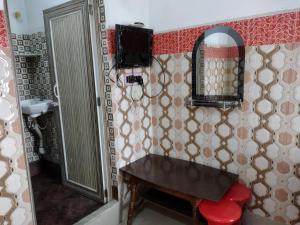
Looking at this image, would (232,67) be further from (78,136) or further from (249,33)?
(78,136)

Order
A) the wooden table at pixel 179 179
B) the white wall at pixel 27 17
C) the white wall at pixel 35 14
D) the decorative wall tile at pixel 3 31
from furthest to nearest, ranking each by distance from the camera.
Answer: the white wall at pixel 27 17, the white wall at pixel 35 14, the wooden table at pixel 179 179, the decorative wall tile at pixel 3 31

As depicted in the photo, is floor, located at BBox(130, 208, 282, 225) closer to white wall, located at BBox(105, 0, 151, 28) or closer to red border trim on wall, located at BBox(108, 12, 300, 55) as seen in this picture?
red border trim on wall, located at BBox(108, 12, 300, 55)

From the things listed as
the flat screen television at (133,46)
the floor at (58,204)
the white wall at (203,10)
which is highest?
the white wall at (203,10)

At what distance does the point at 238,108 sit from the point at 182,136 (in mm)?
606

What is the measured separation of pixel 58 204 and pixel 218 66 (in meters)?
2.00

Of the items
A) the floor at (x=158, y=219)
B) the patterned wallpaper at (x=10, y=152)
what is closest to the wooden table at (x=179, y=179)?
the floor at (x=158, y=219)

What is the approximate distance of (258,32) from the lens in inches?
69.1

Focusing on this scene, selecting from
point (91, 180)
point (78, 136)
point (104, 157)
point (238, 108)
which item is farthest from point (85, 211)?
point (238, 108)

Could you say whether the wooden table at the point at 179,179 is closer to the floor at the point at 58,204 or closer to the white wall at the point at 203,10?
the floor at the point at 58,204

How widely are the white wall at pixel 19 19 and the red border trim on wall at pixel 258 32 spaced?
1595mm

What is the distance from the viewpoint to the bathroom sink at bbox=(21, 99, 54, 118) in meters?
2.72

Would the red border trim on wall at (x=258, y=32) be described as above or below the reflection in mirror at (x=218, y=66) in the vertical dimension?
above

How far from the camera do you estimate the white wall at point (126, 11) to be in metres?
1.98

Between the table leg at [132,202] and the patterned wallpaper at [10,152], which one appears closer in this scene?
the patterned wallpaper at [10,152]
